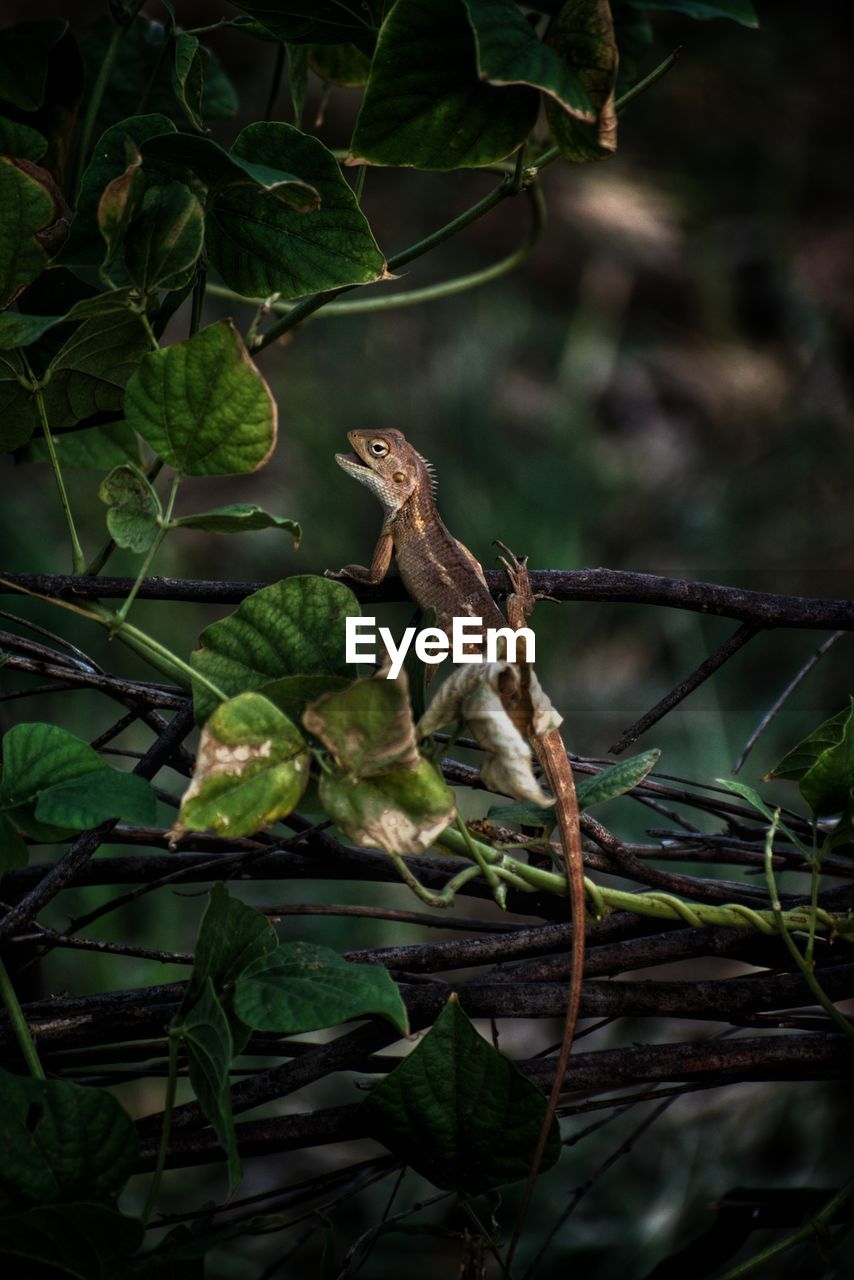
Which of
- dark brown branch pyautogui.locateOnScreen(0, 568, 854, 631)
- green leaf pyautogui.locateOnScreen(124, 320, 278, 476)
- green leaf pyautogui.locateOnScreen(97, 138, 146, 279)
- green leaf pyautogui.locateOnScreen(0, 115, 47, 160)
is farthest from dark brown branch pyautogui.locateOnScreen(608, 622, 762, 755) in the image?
green leaf pyautogui.locateOnScreen(0, 115, 47, 160)

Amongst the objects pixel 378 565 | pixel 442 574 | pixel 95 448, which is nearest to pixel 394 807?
pixel 95 448

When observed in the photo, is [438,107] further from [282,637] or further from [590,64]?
[282,637]

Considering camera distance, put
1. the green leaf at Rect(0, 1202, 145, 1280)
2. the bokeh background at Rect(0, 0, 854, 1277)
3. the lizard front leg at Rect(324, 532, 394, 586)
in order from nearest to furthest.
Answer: the green leaf at Rect(0, 1202, 145, 1280), the lizard front leg at Rect(324, 532, 394, 586), the bokeh background at Rect(0, 0, 854, 1277)

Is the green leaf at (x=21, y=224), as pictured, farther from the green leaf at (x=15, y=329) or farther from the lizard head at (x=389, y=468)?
the lizard head at (x=389, y=468)


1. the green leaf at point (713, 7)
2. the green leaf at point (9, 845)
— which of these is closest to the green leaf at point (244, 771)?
the green leaf at point (9, 845)

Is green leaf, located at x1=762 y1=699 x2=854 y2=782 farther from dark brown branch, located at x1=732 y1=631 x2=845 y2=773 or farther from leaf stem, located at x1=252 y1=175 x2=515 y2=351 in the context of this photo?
leaf stem, located at x1=252 y1=175 x2=515 y2=351

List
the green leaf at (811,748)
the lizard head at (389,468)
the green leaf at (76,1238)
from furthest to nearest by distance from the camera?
1. the lizard head at (389,468)
2. the green leaf at (811,748)
3. the green leaf at (76,1238)

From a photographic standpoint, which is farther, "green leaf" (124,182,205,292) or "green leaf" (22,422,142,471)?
"green leaf" (22,422,142,471)
